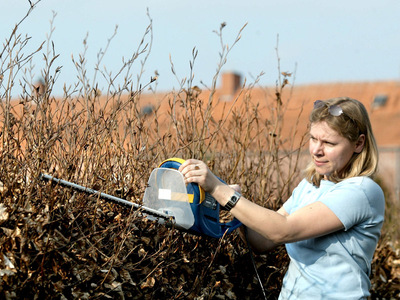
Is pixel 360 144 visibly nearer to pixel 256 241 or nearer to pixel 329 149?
pixel 329 149

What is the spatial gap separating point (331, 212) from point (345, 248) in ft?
0.71

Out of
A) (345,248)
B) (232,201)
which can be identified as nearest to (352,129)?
(345,248)

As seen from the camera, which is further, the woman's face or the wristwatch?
the woman's face

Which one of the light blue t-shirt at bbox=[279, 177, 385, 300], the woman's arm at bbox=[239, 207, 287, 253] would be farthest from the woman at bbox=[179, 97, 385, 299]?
the woman's arm at bbox=[239, 207, 287, 253]

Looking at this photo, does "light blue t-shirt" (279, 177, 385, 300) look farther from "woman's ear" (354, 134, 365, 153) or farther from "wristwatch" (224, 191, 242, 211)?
"wristwatch" (224, 191, 242, 211)

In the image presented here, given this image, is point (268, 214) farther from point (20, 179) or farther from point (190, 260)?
point (20, 179)

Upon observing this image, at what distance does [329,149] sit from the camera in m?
2.65

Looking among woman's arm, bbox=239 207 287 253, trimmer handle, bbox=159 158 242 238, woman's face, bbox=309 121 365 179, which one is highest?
woman's face, bbox=309 121 365 179

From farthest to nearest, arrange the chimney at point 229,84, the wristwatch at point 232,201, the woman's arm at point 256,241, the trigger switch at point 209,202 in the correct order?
the chimney at point 229,84
the woman's arm at point 256,241
the trigger switch at point 209,202
the wristwatch at point 232,201

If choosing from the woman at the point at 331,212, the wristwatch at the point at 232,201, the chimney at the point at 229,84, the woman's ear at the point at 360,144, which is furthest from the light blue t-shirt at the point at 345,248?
the chimney at the point at 229,84

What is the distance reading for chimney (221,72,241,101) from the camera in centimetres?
3703

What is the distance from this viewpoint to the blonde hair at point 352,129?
265 cm

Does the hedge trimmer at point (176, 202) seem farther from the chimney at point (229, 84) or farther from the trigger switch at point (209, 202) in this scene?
the chimney at point (229, 84)

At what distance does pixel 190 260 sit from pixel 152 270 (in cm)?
36
